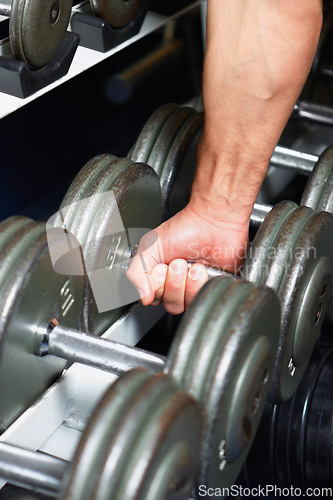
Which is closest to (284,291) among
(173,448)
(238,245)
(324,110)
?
(238,245)

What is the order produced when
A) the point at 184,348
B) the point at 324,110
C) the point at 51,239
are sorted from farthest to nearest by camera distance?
the point at 324,110
the point at 51,239
the point at 184,348

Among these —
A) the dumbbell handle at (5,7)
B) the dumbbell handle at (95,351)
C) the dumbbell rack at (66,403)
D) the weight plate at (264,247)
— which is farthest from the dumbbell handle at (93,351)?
the dumbbell handle at (5,7)

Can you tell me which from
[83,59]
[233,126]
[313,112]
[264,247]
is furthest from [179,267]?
[313,112]

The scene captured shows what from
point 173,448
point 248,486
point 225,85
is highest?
point 225,85

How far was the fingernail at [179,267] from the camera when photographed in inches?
42.9

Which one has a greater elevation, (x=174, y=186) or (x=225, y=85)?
(x=225, y=85)

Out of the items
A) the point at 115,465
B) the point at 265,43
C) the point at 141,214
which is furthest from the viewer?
the point at 141,214

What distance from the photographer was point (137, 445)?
67 cm

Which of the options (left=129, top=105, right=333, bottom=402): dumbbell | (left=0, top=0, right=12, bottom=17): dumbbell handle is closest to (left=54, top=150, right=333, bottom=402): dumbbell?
(left=129, top=105, right=333, bottom=402): dumbbell

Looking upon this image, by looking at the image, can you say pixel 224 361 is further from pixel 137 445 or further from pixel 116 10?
pixel 116 10

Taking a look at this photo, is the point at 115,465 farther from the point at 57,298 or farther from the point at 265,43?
the point at 265,43

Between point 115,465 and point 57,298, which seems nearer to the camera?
point 115,465

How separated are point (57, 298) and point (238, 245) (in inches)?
15.2

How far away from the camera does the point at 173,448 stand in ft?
2.32
